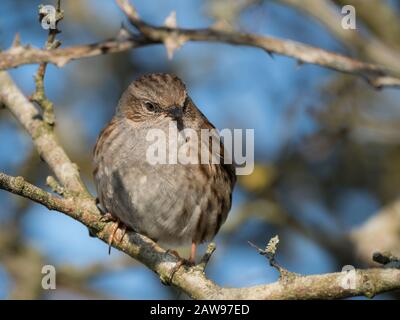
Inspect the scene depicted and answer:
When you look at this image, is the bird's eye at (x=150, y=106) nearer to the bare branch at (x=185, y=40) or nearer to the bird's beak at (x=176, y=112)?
the bird's beak at (x=176, y=112)

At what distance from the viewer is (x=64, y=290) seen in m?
8.46

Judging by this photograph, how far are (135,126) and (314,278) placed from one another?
280 cm

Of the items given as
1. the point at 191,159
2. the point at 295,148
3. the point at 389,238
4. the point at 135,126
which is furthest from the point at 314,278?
the point at 295,148

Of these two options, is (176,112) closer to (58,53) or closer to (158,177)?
(158,177)

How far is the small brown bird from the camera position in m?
6.63

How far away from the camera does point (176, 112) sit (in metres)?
6.87

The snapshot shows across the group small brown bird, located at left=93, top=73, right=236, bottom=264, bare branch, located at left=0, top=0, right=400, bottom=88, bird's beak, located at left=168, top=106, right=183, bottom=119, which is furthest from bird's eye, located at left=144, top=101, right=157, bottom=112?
bare branch, located at left=0, top=0, right=400, bottom=88

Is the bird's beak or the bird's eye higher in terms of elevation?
the bird's eye

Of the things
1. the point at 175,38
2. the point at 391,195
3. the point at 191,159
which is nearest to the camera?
the point at 175,38

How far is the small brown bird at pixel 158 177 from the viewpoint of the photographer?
663 cm

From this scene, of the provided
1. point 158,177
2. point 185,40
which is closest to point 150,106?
point 158,177

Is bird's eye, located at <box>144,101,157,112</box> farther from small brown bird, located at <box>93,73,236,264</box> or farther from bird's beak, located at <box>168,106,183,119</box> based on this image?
bird's beak, located at <box>168,106,183,119</box>

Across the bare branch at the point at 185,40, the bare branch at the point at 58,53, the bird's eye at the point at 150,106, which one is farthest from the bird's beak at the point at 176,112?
the bare branch at the point at 58,53
